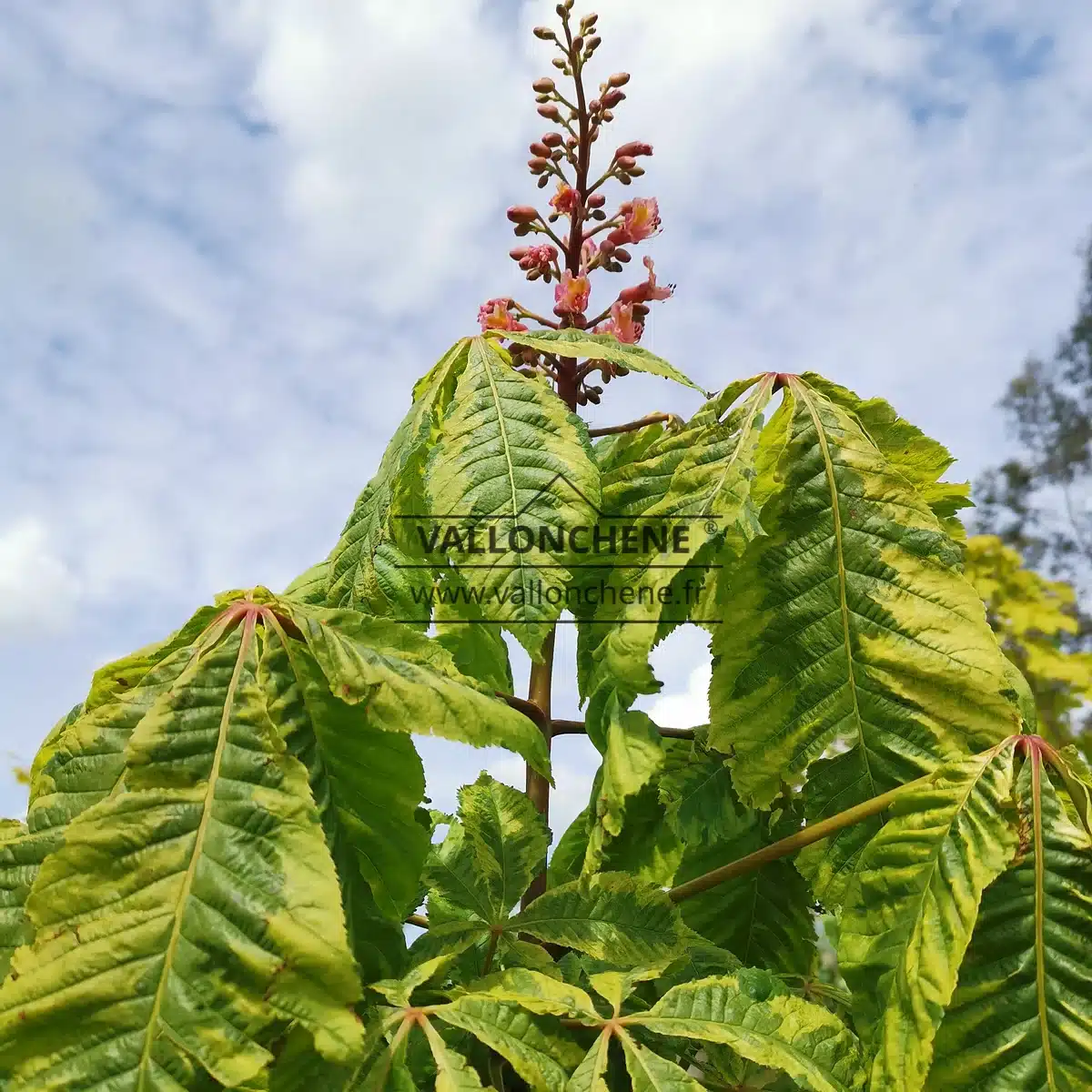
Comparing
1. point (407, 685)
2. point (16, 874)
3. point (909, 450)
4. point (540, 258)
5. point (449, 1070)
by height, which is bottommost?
point (449, 1070)

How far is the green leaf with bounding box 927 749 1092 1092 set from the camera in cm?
79

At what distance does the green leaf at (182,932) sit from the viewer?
0.67 metres

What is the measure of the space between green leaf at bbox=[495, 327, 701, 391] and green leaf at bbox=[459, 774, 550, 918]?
1.49 feet

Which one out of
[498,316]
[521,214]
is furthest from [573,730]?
[521,214]

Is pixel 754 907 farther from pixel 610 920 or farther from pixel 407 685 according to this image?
pixel 407 685

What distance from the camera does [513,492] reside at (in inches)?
36.1

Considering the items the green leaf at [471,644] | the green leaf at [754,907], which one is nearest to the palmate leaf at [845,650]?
the green leaf at [754,907]

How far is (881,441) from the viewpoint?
1.07 metres

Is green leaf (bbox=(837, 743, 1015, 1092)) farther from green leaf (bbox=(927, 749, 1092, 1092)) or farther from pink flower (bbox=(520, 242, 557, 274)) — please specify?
pink flower (bbox=(520, 242, 557, 274))

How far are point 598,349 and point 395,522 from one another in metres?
0.31

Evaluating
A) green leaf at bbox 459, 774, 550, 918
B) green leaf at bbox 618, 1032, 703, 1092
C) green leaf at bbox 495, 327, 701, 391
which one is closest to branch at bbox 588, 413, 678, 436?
green leaf at bbox 495, 327, 701, 391

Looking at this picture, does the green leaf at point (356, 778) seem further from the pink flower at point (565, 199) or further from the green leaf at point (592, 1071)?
the pink flower at point (565, 199)

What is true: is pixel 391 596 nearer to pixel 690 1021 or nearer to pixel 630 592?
pixel 630 592

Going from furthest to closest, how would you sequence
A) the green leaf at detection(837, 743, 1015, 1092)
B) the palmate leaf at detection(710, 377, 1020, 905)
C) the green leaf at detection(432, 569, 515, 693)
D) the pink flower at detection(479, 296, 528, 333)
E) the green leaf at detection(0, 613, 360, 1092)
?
the pink flower at detection(479, 296, 528, 333), the green leaf at detection(432, 569, 515, 693), the palmate leaf at detection(710, 377, 1020, 905), the green leaf at detection(837, 743, 1015, 1092), the green leaf at detection(0, 613, 360, 1092)
